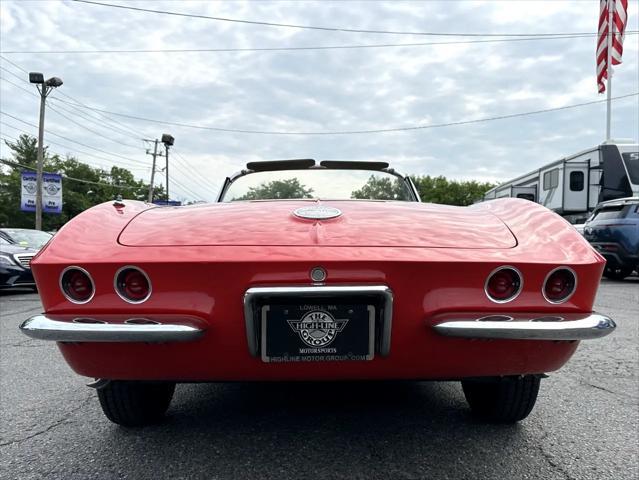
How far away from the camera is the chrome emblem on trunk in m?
2.00

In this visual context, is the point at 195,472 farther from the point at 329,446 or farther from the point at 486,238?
the point at 486,238

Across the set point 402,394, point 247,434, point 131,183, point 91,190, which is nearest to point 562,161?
point 402,394

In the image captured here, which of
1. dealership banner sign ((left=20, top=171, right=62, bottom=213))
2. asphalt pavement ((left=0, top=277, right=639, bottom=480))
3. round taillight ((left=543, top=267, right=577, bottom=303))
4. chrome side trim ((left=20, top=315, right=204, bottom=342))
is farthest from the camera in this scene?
dealership banner sign ((left=20, top=171, right=62, bottom=213))

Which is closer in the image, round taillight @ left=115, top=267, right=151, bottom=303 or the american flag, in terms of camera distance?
round taillight @ left=115, top=267, right=151, bottom=303

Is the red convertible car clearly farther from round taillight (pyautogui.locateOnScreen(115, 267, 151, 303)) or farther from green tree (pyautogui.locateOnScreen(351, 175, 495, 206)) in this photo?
green tree (pyautogui.locateOnScreen(351, 175, 495, 206))

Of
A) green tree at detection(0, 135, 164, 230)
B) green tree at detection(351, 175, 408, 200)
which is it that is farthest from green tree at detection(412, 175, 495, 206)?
green tree at detection(351, 175, 408, 200)

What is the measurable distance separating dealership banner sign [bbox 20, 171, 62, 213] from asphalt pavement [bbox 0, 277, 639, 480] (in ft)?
80.1

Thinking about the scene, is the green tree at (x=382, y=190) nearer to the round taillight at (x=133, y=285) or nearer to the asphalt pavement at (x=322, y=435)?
the asphalt pavement at (x=322, y=435)

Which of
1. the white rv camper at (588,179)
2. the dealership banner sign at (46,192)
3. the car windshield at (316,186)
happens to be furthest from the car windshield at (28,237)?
the dealership banner sign at (46,192)

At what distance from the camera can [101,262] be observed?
1.66m

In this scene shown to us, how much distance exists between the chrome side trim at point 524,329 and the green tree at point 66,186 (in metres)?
50.4

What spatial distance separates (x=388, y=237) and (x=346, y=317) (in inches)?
14.3

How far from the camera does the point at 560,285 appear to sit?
1.72 metres

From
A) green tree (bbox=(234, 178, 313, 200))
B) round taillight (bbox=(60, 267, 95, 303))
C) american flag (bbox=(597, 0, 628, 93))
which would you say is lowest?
round taillight (bbox=(60, 267, 95, 303))
